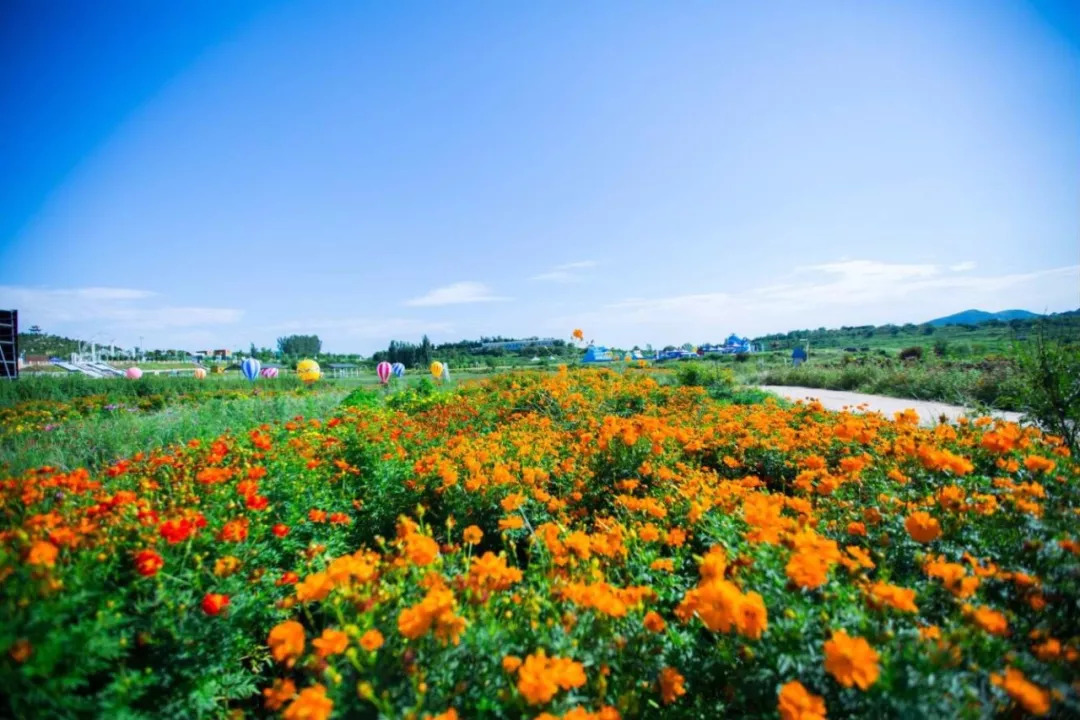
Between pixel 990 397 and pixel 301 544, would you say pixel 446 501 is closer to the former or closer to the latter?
pixel 301 544

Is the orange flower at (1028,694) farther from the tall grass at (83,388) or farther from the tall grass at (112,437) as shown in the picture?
the tall grass at (83,388)

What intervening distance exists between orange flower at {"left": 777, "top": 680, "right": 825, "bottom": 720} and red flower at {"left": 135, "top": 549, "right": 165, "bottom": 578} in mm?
2205

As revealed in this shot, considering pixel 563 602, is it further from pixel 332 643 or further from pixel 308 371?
pixel 308 371

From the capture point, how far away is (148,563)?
5.49ft

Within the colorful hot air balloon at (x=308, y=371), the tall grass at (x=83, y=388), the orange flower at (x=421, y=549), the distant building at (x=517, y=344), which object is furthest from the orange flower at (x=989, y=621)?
the distant building at (x=517, y=344)

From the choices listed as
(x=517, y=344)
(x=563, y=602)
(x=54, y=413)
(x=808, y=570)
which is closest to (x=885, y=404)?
(x=808, y=570)

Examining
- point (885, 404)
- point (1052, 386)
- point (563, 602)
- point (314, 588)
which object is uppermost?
point (1052, 386)

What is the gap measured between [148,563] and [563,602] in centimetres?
161

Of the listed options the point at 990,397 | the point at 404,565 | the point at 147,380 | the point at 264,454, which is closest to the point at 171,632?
the point at 404,565

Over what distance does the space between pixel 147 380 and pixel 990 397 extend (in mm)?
25732

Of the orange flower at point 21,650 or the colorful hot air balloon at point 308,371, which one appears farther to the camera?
the colorful hot air balloon at point 308,371

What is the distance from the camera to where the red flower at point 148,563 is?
1.67 m

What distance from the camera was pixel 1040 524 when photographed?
5.87ft

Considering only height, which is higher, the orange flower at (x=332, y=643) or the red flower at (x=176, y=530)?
the red flower at (x=176, y=530)
